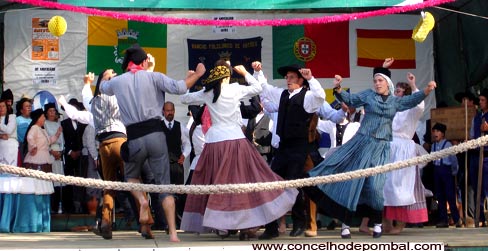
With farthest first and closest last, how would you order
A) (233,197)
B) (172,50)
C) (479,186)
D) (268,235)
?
(172,50) → (479,186) → (268,235) → (233,197)

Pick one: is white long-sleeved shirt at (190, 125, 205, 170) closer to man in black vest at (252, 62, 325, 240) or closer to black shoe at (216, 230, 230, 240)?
man in black vest at (252, 62, 325, 240)

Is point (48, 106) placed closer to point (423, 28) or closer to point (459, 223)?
point (423, 28)

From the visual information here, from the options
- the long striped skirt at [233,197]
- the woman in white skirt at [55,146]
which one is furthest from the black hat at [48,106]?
the long striped skirt at [233,197]

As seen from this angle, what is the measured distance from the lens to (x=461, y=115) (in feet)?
41.4

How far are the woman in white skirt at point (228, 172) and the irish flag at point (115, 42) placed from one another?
534 centimetres

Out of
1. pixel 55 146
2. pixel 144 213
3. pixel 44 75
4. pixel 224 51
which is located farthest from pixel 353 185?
pixel 44 75

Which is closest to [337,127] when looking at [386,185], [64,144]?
[386,185]

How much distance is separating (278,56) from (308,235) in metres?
5.63

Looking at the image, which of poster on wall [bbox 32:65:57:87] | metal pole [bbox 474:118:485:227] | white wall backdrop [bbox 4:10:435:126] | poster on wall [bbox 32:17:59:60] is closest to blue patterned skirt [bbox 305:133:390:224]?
metal pole [bbox 474:118:485:227]

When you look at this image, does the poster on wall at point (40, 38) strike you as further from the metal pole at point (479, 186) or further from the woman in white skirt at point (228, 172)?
the metal pole at point (479, 186)

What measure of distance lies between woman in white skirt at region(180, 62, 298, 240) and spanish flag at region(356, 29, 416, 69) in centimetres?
587

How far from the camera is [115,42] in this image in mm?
14609

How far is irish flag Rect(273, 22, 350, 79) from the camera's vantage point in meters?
14.9

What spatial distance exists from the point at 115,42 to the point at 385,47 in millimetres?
4120
